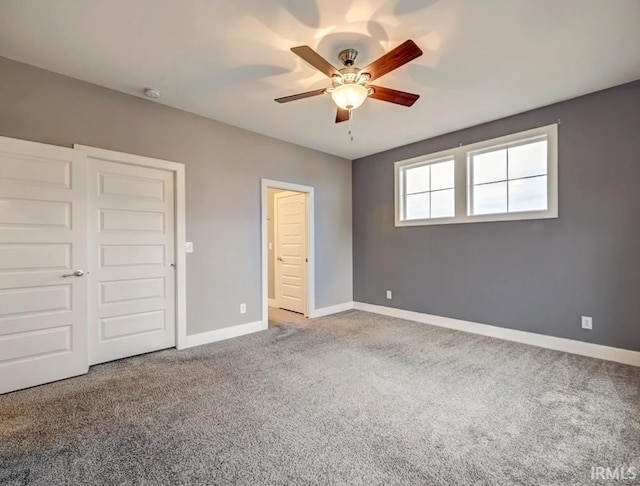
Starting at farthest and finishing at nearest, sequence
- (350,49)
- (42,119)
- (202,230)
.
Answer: (202,230)
(42,119)
(350,49)

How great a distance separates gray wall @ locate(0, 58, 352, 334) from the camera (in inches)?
110

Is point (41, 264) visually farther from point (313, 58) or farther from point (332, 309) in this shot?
point (332, 309)

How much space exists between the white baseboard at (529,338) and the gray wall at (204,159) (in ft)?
4.89

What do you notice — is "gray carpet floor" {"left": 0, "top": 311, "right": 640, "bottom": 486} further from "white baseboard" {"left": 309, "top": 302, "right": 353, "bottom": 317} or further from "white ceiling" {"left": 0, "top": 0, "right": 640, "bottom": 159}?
"white ceiling" {"left": 0, "top": 0, "right": 640, "bottom": 159}

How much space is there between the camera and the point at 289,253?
5652 mm

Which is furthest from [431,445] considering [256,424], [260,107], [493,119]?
[493,119]

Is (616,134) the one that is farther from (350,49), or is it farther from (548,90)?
(350,49)

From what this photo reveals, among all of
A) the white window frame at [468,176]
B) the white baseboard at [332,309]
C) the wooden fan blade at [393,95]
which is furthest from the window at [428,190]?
the wooden fan blade at [393,95]

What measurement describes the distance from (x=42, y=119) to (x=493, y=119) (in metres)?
4.89

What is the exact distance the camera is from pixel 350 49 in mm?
2512

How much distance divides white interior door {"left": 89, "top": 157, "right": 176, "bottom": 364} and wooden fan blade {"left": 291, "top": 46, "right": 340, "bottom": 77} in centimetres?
225

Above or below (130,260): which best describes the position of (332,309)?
below

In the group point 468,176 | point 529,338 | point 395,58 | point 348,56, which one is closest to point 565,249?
point 529,338

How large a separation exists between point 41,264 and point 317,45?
2.98 m
